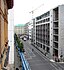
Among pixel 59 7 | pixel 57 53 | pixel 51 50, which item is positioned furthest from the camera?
pixel 51 50

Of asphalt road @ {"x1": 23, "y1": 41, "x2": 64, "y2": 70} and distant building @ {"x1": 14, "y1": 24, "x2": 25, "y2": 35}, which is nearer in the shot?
asphalt road @ {"x1": 23, "y1": 41, "x2": 64, "y2": 70}

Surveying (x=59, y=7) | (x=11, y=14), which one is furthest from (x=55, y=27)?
(x=11, y=14)

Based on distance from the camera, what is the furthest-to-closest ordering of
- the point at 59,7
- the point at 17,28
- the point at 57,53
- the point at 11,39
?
the point at 17,28
the point at 57,53
the point at 59,7
the point at 11,39

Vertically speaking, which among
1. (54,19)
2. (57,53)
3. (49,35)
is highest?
(54,19)

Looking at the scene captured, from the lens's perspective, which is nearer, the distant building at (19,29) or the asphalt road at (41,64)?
the asphalt road at (41,64)

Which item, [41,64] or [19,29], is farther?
[19,29]

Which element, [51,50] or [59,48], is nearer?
[59,48]

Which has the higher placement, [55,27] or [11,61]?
[55,27]

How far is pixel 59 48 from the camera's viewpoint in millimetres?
45312

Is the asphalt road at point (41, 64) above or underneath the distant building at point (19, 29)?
underneath

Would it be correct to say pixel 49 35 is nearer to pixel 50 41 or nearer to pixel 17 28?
pixel 50 41

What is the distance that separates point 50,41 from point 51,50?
2122 millimetres

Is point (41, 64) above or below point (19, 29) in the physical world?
below

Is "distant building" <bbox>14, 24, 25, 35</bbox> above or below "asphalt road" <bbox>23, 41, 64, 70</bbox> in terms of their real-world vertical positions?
above
